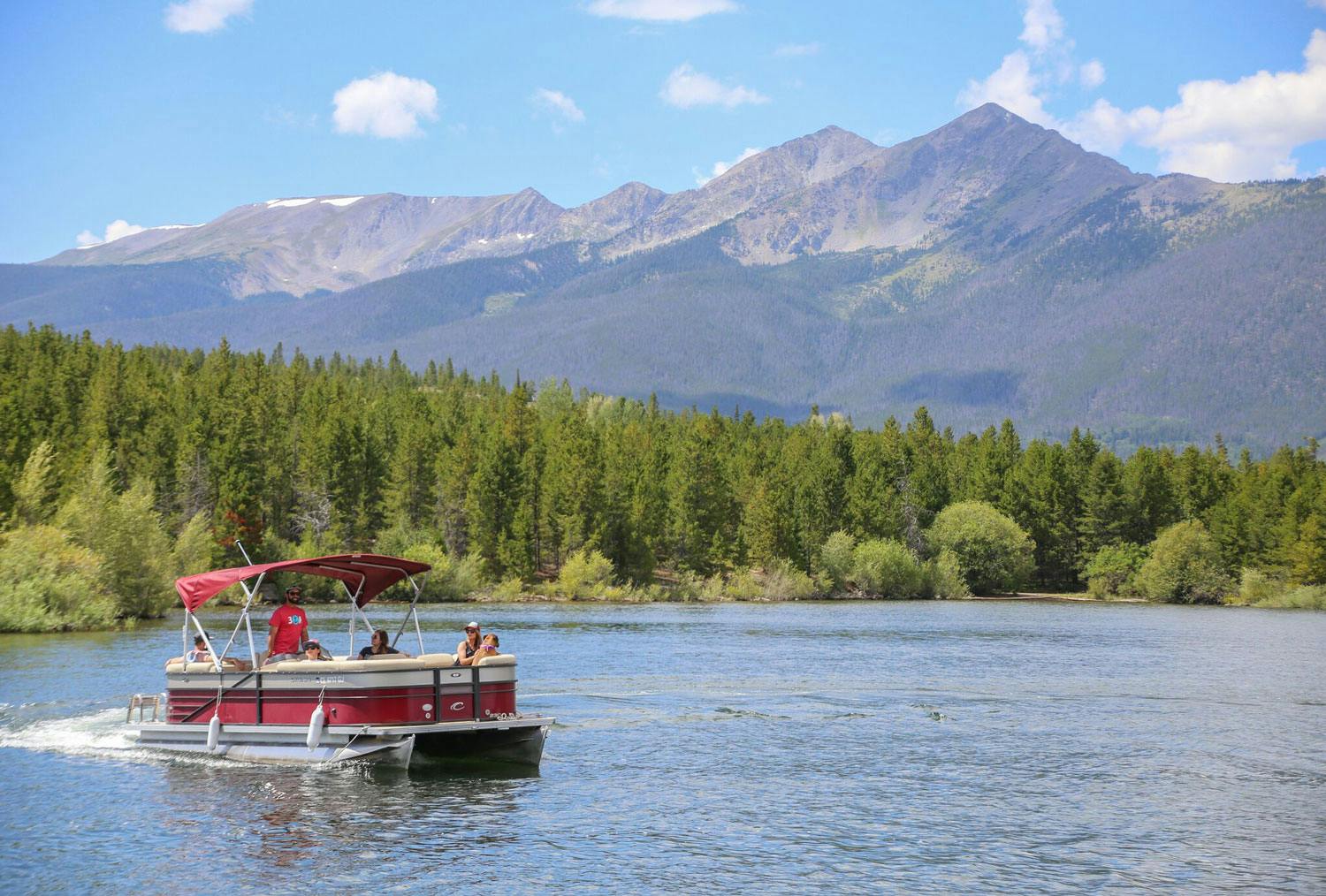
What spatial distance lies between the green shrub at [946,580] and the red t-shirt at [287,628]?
370 ft

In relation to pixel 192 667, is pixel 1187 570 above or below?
below

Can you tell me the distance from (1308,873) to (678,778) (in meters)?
15.5

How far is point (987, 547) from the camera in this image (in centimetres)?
14688

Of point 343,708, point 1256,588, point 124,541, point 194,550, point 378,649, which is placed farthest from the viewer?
point 1256,588

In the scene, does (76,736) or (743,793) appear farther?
(76,736)

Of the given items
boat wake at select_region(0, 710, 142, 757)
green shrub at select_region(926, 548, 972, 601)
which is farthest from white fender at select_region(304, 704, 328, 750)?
green shrub at select_region(926, 548, 972, 601)

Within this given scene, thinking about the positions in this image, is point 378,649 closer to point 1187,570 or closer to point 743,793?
point 743,793

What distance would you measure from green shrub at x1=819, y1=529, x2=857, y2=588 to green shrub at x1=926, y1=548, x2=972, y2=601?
986 centimetres

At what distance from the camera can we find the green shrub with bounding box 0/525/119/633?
231 feet

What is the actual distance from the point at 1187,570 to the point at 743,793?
115 meters

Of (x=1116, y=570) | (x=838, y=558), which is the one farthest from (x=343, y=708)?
(x=1116, y=570)

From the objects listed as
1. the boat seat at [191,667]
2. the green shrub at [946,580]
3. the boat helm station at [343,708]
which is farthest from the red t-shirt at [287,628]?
the green shrub at [946,580]

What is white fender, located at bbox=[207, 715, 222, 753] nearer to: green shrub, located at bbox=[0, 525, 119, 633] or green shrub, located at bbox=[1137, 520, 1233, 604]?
green shrub, located at bbox=[0, 525, 119, 633]

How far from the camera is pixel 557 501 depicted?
134750 mm
